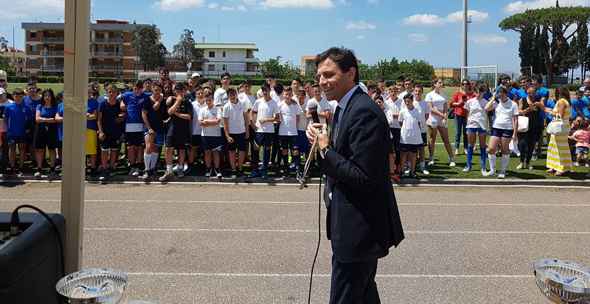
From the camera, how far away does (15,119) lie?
39.7 ft

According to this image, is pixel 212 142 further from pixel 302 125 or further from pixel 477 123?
pixel 477 123

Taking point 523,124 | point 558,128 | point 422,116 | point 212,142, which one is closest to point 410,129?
point 422,116

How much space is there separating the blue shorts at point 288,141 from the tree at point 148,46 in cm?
9741

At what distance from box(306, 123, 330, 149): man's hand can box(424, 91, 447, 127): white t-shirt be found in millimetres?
10776

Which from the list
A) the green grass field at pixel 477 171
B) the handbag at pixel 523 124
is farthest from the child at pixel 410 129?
the handbag at pixel 523 124

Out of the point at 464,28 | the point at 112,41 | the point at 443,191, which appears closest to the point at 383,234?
the point at 443,191

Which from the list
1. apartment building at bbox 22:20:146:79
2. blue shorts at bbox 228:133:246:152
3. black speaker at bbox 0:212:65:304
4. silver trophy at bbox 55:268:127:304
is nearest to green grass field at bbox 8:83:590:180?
blue shorts at bbox 228:133:246:152

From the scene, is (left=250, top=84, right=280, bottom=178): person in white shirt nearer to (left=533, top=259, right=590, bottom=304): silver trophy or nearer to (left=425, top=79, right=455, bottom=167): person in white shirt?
(left=425, top=79, right=455, bottom=167): person in white shirt

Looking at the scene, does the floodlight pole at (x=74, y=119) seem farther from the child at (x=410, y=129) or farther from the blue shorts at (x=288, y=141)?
the child at (x=410, y=129)

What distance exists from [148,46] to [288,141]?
325ft

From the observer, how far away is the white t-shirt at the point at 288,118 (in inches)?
485

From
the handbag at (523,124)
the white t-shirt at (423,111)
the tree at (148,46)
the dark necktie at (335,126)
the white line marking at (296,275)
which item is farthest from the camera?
the tree at (148,46)

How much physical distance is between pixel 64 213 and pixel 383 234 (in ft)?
6.09

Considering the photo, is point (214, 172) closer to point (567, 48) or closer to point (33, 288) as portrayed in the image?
point (33, 288)
